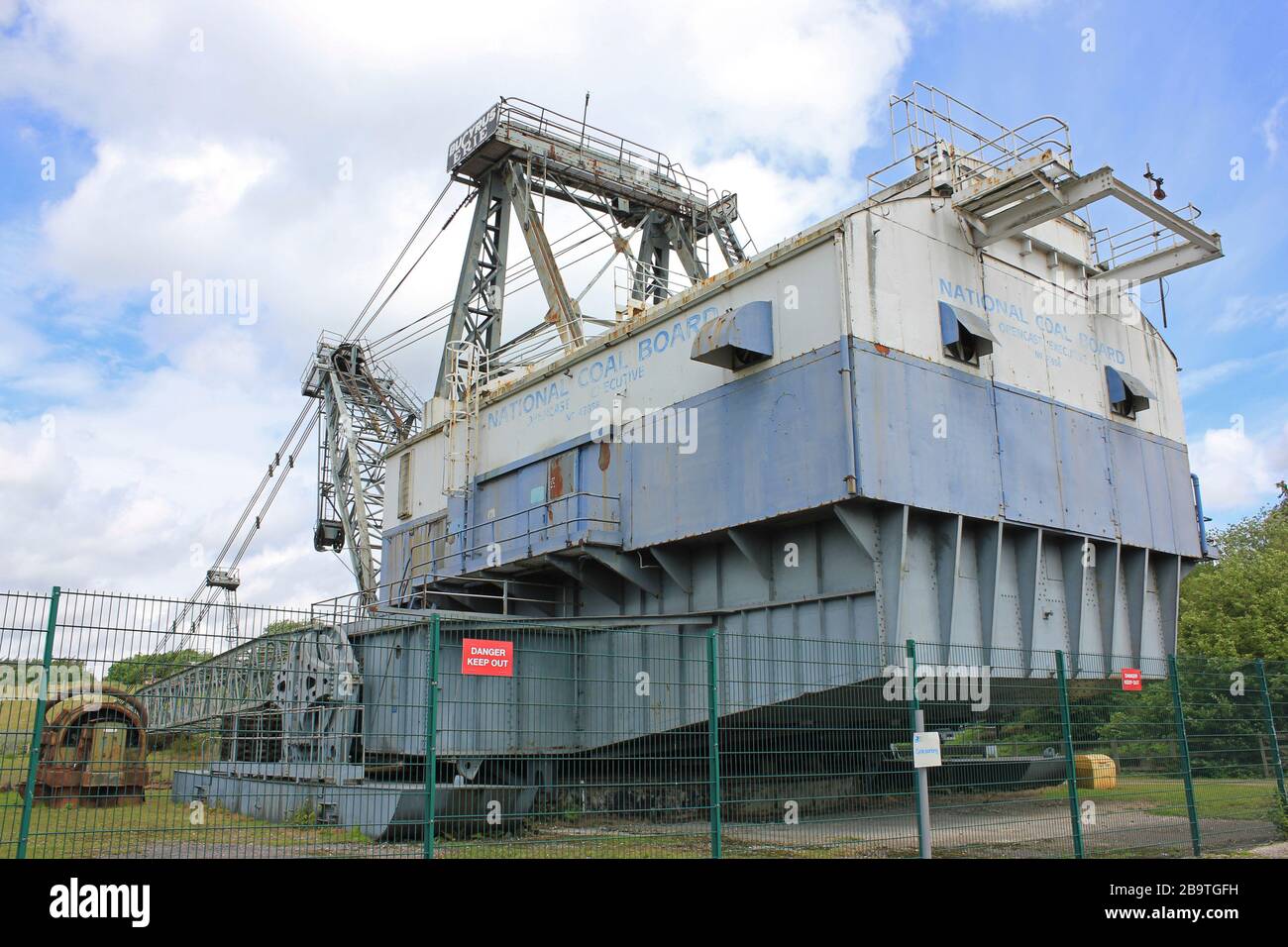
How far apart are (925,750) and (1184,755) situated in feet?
14.2

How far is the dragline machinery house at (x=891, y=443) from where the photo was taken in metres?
15.4

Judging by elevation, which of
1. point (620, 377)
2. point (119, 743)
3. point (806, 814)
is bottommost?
point (806, 814)

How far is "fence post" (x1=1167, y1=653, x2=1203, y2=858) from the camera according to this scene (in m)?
12.5

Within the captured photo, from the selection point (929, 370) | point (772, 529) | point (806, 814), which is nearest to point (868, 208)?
point (929, 370)

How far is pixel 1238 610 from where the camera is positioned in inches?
1206

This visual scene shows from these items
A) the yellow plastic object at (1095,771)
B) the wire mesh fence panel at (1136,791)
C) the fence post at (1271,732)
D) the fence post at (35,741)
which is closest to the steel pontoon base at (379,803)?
the fence post at (35,741)

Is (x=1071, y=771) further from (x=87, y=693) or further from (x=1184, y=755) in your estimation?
(x=87, y=693)

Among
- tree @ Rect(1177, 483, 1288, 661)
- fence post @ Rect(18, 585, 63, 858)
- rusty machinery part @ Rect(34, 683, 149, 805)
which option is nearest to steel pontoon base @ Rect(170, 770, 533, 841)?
rusty machinery part @ Rect(34, 683, 149, 805)

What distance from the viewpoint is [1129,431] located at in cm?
1945

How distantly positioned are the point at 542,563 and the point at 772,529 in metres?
5.33

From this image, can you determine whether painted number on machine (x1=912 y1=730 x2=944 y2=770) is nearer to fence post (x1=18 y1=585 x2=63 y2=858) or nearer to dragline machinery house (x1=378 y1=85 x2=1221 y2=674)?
dragline machinery house (x1=378 y1=85 x2=1221 y2=674)
